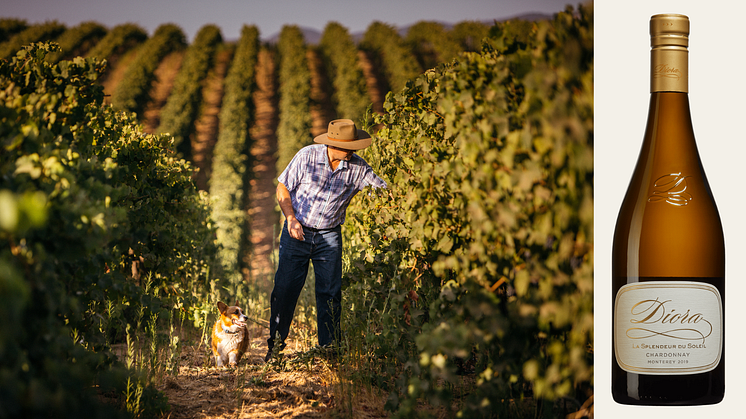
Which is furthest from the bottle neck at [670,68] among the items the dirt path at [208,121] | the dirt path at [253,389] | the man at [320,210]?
the dirt path at [208,121]

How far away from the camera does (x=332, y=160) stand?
3178mm

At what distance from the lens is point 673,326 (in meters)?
1.38

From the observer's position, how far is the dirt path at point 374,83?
56.7 feet

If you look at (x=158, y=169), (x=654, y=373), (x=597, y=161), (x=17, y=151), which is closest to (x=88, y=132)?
(x=17, y=151)

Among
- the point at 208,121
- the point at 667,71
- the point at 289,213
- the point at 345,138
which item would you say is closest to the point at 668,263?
the point at 667,71

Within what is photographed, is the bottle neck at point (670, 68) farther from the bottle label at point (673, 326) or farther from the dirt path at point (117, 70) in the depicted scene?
the dirt path at point (117, 70)

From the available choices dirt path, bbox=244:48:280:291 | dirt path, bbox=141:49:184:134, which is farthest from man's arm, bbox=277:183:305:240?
dirt path, bbox=141:49:184:134

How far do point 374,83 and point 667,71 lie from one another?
19380mm

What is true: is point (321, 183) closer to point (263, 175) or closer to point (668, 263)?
point (668, 263)

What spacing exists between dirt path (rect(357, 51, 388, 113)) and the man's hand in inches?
545

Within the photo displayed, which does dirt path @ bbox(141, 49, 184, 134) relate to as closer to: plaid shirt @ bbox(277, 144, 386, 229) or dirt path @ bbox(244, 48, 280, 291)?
dirt path @ bbox(244, 48, 280, 291)

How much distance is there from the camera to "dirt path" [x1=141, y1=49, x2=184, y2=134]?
17594 millimetres

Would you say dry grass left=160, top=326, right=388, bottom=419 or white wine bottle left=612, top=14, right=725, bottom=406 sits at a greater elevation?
white wine bottle left=612, top=14, right=725, bottom=406

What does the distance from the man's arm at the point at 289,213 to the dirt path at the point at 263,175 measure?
17.4 feet
